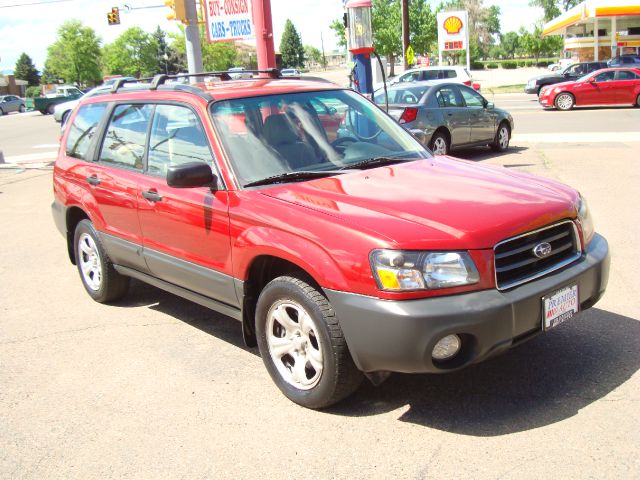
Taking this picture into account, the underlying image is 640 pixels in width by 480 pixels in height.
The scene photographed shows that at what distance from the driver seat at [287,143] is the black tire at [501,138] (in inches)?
406

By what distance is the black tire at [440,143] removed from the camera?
1288cm

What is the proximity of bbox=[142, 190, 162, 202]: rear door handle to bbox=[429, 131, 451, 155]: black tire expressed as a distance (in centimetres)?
868

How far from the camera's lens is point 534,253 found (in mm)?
3590

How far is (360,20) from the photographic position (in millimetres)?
11984

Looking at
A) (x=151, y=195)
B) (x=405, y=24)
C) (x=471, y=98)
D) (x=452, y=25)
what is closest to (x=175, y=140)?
(x=151, y=195)

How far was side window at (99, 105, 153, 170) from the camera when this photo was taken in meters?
5.12

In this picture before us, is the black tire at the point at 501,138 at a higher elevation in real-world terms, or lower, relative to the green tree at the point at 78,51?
lower

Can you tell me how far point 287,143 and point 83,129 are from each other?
244cm

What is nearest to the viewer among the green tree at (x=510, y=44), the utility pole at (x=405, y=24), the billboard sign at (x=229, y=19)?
the billboard sign at (x=229, y=19)

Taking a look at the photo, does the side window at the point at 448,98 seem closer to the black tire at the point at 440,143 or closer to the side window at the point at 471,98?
the side window at the point at 471,98

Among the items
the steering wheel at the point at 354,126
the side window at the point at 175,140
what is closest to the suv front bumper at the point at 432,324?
the side window at the point at 175,140

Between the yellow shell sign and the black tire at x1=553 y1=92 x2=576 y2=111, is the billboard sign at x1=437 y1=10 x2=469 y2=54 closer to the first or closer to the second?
the yellow shell sign

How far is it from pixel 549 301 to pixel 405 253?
83 centimetres

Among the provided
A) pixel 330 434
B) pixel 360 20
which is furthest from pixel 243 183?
pixel 360 20
